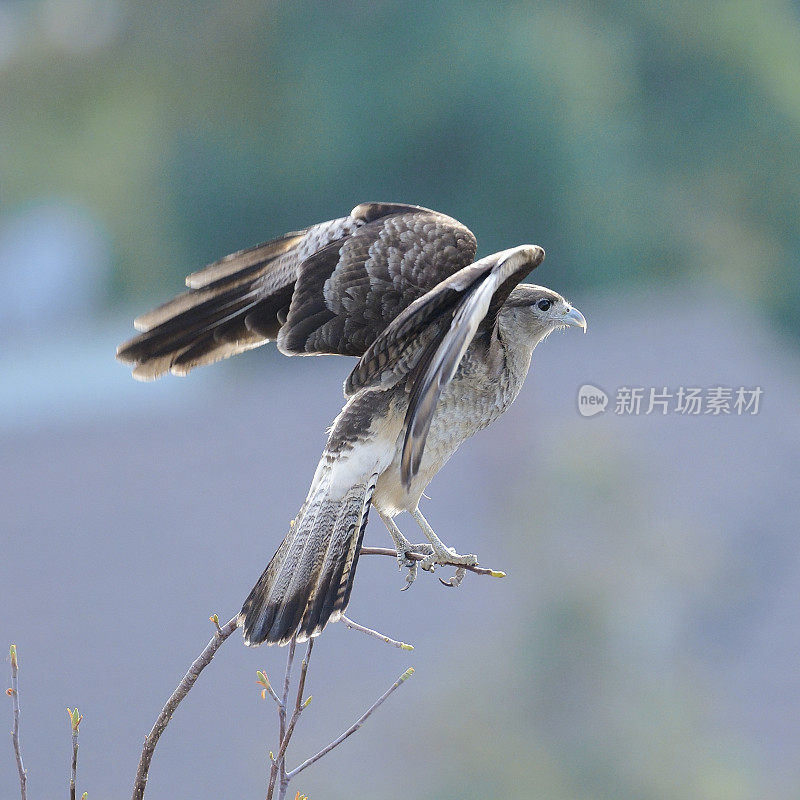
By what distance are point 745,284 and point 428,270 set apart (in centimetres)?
501

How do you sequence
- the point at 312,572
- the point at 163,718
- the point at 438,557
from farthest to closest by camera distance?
the point at 438,557 → the point at 312,572 → the point at 163,718

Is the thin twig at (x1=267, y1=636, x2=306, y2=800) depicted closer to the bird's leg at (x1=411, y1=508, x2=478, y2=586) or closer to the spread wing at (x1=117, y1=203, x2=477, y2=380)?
the bird's leg at (x1=411, y1=508, x2=478, y2=586)

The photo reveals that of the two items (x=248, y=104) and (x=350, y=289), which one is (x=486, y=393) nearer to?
(x=350, y=289)

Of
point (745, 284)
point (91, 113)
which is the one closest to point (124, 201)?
point (91, 113)

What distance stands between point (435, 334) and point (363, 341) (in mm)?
189

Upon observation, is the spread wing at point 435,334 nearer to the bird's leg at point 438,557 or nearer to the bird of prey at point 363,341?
the bird of prey at point 363,341


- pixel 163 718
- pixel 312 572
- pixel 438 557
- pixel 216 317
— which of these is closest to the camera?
pixel 163 718

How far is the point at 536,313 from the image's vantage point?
136cm

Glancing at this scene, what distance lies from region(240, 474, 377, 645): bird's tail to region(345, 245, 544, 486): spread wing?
142mm

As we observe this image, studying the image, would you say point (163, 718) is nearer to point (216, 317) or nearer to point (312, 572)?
point (312, 572)

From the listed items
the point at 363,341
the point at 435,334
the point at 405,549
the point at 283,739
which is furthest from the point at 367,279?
the point at 283,739

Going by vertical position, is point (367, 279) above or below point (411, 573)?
above

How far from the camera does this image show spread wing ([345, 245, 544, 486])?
100 cm

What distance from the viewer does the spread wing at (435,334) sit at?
3.26 feet
